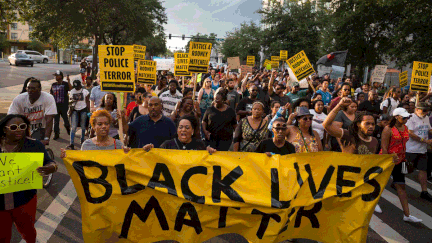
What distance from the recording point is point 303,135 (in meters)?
5.45

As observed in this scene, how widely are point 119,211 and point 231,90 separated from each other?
721 centimetres

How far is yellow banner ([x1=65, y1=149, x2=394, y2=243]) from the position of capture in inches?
160

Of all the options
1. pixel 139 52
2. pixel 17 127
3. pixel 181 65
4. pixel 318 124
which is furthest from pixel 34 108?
pixel 139 52

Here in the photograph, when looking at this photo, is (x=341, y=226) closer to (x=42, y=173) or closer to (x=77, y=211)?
(x=42, y=173)

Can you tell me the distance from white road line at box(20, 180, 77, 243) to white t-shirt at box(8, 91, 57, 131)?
45.7 inches

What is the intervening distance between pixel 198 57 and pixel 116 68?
4.43 m

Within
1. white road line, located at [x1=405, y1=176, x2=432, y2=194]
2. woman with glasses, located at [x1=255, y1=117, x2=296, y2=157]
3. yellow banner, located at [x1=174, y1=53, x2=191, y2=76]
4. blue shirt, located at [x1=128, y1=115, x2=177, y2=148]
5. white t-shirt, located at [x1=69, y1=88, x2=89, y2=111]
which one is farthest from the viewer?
yellow banner, located at [x1=174, y1=53, x2=191, y2=76]

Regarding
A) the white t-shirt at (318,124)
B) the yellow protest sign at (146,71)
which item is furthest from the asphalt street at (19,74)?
the white t-shirt at (318,124)

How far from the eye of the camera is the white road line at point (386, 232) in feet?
17.4

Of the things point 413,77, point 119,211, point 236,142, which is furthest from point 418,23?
point 119,211

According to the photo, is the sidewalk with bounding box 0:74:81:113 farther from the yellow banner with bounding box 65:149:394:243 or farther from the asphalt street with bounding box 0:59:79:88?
the yellow banner with bounding box 65:149:394:243

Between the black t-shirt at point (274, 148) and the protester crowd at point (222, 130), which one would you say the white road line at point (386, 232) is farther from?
the black t-shirt at point (274, 148)

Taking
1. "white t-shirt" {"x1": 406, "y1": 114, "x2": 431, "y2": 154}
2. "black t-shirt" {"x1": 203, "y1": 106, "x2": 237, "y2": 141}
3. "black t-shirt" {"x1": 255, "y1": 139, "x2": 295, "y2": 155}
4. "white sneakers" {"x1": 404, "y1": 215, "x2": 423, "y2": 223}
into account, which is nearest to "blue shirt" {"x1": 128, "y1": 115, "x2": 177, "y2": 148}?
"black t-shirt" {"x1": 203, "y1": 106, "x2": 237, "y2": 141}

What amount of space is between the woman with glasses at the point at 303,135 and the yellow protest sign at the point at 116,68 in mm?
2553
